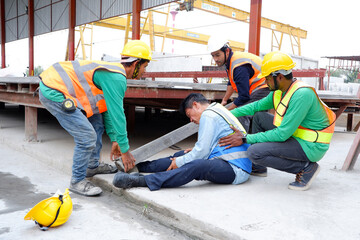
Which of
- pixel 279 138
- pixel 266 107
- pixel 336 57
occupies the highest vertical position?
pixel 336 57

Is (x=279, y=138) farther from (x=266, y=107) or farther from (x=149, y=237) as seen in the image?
(x=149, y=237)

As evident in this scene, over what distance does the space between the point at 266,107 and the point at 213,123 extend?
2.40 feet

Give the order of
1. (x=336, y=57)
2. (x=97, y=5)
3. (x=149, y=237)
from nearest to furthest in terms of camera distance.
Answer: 1. (x=149, y=237)
2. (x=97, y=5)
3. (x=336, y=57)

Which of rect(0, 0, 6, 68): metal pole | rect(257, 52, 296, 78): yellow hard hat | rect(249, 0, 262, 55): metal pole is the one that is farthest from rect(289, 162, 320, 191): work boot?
rect(0, 0, 6, 68): metal pole

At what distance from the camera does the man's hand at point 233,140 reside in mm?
3031

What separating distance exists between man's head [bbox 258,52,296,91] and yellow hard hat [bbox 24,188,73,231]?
Result: 2.00 m

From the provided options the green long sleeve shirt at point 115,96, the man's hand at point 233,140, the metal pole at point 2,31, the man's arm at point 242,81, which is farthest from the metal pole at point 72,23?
the man's hand at point 233,140

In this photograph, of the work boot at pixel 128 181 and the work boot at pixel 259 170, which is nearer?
the work boot at pixel 128 181

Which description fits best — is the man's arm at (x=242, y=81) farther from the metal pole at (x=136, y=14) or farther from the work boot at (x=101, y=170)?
the metal pole at (x=136, y=14)

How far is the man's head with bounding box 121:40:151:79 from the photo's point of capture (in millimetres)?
3090

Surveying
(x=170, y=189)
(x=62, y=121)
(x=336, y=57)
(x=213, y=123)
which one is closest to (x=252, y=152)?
(x=213, y=123)

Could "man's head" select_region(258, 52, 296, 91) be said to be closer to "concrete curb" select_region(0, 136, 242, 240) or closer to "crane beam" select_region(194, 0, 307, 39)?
"concrete curb" select_region(0, 136, 242, 240)

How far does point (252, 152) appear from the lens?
119 inches

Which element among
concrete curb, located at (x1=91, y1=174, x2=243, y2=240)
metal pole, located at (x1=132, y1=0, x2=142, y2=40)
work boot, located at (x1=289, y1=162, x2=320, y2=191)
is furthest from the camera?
metal pole, located at (x1=132, y1=0, x2=142, y2=40)
